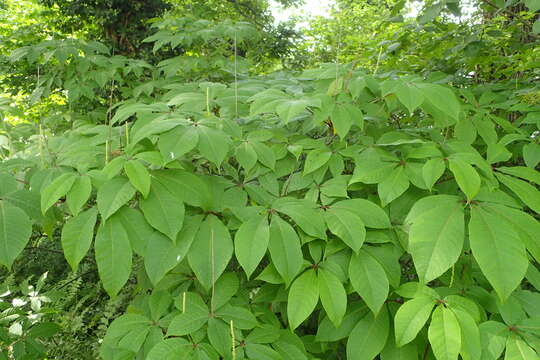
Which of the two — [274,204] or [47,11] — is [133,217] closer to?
[274,204]

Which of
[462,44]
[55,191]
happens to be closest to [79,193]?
[55,191]

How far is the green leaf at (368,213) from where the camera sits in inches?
37.6

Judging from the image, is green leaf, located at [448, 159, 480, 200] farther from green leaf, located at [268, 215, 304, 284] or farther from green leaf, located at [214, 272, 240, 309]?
green leaf, located at [214, 272, 240, 309]

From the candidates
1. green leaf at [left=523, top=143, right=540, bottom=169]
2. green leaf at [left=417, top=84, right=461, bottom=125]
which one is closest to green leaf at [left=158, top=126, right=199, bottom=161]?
green leaf at [left=417, top=84, right=461, bottom=125]

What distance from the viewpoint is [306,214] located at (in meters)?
0.93

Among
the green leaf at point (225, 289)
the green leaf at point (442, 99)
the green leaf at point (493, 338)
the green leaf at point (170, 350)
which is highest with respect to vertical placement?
the green leaf at point (442, 99)

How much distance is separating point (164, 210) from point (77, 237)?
20 centimetres

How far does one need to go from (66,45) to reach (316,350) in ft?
7.66

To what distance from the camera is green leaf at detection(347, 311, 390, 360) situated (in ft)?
2.99

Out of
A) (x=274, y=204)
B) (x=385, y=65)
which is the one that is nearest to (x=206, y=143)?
(x=274, y=204)

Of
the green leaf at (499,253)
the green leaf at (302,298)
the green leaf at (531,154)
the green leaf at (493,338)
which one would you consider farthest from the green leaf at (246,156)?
the green leaf at (531,154)

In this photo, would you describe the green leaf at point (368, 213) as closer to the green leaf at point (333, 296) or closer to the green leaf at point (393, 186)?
the green leaf at point (393, 186)

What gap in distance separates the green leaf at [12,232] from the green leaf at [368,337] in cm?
78

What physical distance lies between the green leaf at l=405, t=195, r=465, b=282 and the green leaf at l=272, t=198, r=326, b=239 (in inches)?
8.1
